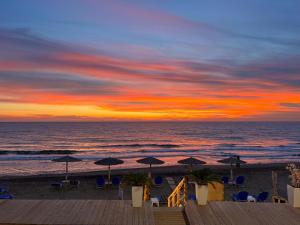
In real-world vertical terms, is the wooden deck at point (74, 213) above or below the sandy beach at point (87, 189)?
above

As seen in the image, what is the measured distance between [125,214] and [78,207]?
1414 mm

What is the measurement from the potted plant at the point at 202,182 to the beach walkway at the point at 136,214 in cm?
23

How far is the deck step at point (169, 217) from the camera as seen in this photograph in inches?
328

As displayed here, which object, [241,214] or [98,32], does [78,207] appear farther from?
[98,32]

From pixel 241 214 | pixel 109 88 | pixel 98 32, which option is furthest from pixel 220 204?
pixel 109 88

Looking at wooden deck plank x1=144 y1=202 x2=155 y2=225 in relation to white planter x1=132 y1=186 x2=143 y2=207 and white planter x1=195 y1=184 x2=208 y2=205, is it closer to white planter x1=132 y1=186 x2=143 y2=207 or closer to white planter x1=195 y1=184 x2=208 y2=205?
white planter x1=132 y1=186 x2=143 y2=207

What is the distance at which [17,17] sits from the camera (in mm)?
19469

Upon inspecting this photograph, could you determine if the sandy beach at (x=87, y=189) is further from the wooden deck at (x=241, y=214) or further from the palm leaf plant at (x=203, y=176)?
the palm leaf plant at (x=203, y=176)

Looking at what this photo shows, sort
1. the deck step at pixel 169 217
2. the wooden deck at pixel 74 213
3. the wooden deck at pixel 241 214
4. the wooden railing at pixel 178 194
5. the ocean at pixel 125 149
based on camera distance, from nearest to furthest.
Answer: the wooden deck at pixel 74 213
the wooden deck at pixel 241 214
the deck step at pixel 169 217
the wooden railing at pixel 178 194
the ocean at pixel 125 149

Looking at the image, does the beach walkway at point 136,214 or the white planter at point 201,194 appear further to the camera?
the white planter at point 201,194

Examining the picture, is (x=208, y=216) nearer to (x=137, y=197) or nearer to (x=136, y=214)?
(x=136, y=214)

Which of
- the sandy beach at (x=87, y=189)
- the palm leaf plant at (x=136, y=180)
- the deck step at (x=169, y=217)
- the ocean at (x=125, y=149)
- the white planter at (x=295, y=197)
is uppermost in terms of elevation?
the palm leaf plant at (x=136, y=180)

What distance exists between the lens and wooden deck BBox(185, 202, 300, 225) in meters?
7.83

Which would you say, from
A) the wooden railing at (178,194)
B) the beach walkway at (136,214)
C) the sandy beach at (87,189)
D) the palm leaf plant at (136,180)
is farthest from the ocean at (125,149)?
the palm leaf plant at (136,180)
